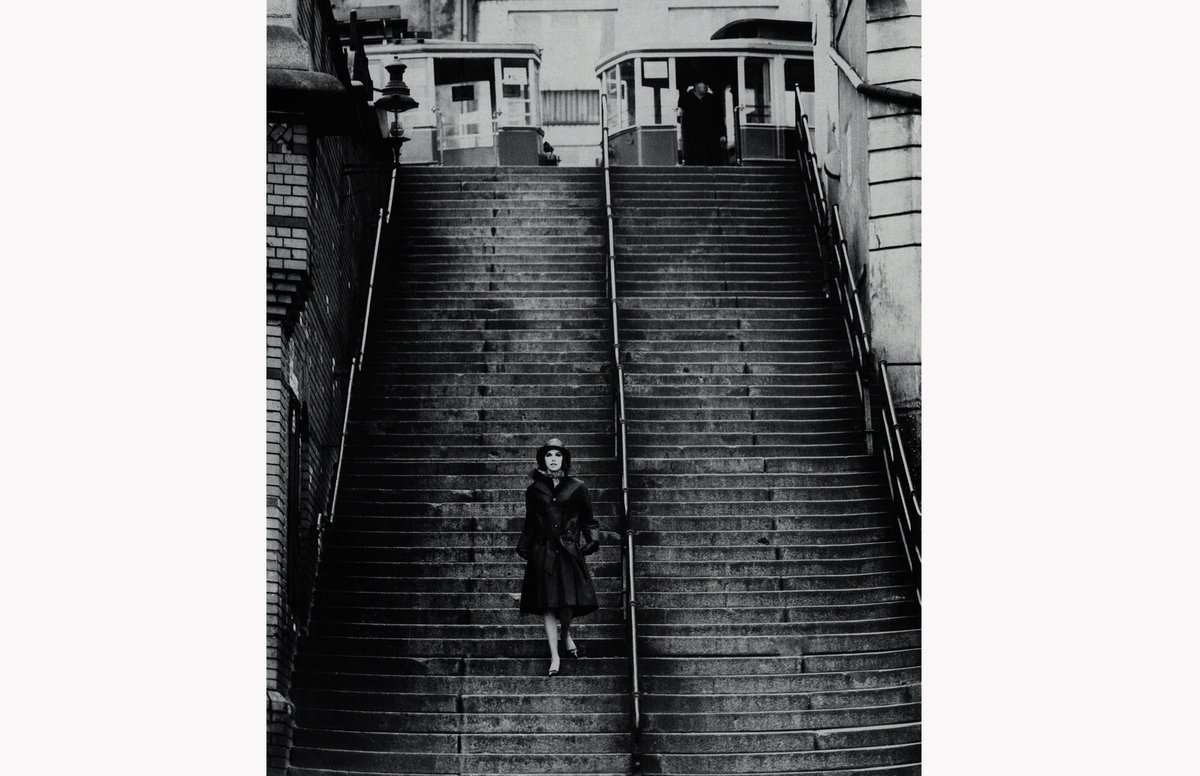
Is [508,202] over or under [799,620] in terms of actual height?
over

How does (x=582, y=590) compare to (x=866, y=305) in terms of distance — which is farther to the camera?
(x=866, y=305)

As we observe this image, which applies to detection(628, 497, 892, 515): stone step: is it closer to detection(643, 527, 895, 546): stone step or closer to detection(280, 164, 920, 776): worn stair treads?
detection(280, 164, 920, 776): worn stair treads

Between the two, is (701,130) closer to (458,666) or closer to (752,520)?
(752,520)

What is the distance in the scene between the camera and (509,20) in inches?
1006

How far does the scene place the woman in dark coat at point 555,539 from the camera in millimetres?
9703

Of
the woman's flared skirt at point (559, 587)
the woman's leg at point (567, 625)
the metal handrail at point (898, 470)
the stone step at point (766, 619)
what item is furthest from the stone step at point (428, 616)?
the metal handrail at point (898, 470)

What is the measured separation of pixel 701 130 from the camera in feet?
64.3

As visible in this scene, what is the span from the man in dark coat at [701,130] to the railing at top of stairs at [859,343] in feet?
8.00

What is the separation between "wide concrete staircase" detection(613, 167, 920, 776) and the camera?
9617mm

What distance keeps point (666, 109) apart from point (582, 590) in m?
12.8

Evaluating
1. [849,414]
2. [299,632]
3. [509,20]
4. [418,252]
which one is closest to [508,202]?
[418,252]

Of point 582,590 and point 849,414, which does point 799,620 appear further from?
point 849,414

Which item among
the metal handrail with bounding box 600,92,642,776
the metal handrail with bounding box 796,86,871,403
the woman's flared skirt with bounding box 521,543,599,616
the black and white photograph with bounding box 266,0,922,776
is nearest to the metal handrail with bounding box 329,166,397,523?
the black and white photograph with bounding box 266,0,922,776

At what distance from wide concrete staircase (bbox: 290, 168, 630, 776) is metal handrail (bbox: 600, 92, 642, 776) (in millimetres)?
128
